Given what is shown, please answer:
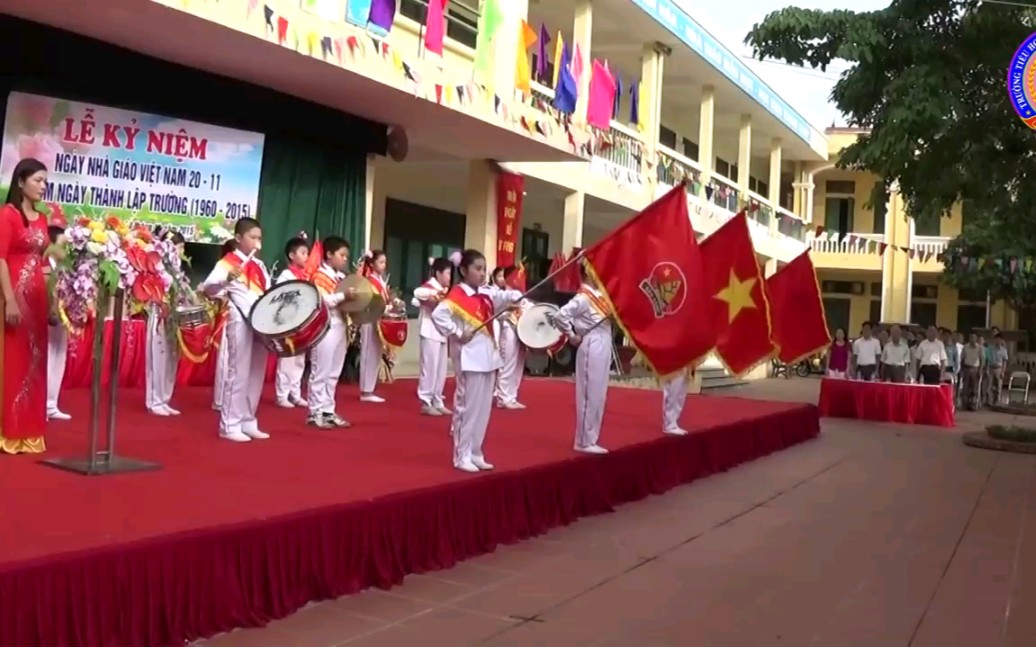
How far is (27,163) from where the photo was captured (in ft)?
16.1

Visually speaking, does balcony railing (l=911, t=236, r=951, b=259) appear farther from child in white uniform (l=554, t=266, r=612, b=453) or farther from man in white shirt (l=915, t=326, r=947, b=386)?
child in white uniform (l=554, t=266, r=612, b=453)

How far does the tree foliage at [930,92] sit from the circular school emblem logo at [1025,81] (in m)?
1.20

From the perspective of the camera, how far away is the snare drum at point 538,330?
30.2 feet

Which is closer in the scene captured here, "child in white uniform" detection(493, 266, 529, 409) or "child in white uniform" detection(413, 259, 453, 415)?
"child in white uniform" detection(413, 259, 453, 415)

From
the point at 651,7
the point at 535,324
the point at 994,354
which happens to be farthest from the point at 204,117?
the point at 994,354

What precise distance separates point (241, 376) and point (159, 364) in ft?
4.53

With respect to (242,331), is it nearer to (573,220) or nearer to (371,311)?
(371,311)

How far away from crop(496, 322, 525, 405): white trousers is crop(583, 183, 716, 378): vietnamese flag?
3161 millimetres

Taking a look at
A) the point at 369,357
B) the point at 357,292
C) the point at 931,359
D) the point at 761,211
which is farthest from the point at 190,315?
the point at 761,211

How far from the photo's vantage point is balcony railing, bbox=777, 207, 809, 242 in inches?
1042

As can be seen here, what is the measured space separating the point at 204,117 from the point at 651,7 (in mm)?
8943

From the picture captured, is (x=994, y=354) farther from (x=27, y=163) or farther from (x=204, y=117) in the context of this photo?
(x=27, y=163)

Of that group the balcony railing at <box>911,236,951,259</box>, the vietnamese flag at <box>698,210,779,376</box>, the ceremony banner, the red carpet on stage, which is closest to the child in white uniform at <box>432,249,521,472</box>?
the red carpet on stage

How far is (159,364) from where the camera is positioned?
734 centimetres
